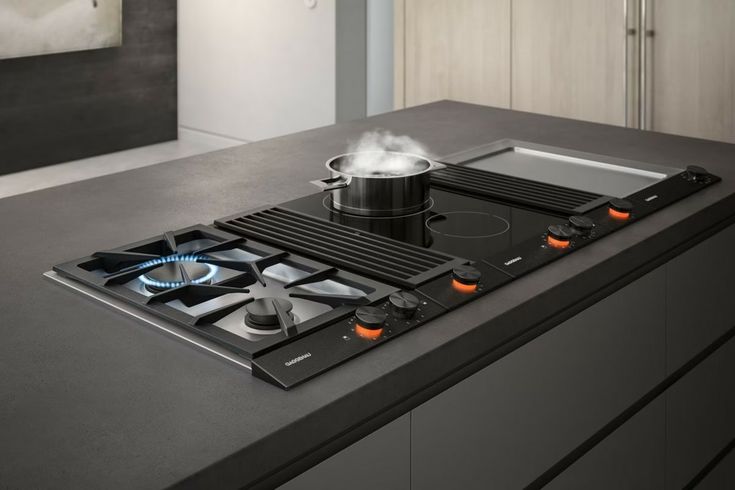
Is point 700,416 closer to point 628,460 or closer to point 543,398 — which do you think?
point 628,460

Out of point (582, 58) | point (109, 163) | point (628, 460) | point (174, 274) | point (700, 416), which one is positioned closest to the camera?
point (174, 274)

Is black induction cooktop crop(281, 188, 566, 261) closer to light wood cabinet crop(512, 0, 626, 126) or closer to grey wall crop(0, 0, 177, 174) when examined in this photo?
light wood cabinet crop(512, 0, 626, 126)

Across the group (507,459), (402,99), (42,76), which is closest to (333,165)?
(507,459)

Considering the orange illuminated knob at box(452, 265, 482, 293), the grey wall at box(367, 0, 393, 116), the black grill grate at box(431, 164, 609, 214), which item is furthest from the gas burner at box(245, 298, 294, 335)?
the grey wall at box(367, 0, 393, 116)

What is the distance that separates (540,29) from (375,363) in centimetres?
293

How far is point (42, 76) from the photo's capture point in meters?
5.81

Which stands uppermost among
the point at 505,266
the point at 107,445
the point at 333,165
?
the point at 333,165

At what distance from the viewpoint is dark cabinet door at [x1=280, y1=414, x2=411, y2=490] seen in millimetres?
1129

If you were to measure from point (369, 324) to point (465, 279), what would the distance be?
0.22m

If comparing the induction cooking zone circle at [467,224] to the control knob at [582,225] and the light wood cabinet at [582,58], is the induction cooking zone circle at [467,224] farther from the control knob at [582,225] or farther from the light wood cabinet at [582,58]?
the light wood cabinet at [582,58]

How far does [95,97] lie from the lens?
6.12 m

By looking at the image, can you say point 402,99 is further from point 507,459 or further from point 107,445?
point 107,445

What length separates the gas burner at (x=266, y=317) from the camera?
1.27 m

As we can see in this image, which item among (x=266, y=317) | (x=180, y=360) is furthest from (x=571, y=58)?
(x=180, y=360)
